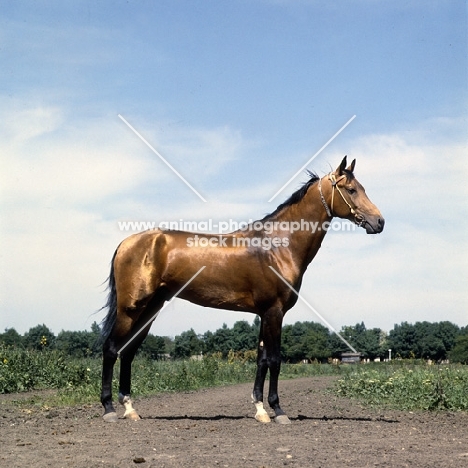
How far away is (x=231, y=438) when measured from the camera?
275 inches

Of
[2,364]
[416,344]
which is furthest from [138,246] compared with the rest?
[416,344]

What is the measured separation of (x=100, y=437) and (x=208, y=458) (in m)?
1.89

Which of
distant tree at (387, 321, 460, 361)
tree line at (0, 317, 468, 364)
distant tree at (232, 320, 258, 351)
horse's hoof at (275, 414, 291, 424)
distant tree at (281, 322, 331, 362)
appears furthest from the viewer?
distant tree at (387, 321, 460, 361)

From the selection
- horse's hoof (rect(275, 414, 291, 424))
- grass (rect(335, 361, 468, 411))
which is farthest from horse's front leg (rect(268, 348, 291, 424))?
grass (rect(335, 361, 468, 411))

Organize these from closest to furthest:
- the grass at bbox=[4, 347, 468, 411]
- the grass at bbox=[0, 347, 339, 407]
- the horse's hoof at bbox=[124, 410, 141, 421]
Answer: the horse's hoof at bbox=[124, 410, 141, 421] < the grass at bbox=[4, 347, 468, 411] < the grass at bbox=[0, 347, 339, 407]

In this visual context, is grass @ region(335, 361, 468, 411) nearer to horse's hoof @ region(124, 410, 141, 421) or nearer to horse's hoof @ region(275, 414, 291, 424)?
horse's hoof @ region(275, 414, 291, 424)

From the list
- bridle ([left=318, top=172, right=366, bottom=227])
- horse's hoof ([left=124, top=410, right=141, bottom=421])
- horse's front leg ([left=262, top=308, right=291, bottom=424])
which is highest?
bridle ([left=318, top=172, right=366, bottom=227])

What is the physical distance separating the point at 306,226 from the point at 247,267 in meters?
0.92

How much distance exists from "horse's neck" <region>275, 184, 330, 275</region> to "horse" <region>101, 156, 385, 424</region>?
0.01m

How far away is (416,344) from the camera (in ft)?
231

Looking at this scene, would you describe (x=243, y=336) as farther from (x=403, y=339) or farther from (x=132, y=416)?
(x=132, y=416)

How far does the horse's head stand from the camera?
8.34 m

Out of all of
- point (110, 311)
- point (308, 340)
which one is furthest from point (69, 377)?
point (308, 340)

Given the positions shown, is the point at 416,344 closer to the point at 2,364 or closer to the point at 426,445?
the point at 2,364
